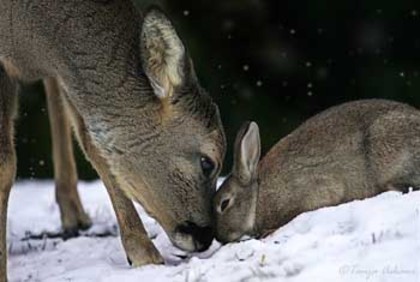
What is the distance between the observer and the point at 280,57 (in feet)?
57.3

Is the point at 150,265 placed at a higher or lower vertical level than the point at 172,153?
lower

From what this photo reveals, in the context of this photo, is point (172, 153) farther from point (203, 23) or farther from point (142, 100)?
point (203, 23)

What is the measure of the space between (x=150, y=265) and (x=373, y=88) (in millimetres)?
6950

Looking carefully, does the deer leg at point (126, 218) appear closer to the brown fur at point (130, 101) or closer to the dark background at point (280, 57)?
the brown fur at point (130, 101)

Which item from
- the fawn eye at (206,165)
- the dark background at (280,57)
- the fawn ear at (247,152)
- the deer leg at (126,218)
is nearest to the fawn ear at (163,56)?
the fawn eye at (206,165)

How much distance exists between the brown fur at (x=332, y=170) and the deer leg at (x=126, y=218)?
0.46m

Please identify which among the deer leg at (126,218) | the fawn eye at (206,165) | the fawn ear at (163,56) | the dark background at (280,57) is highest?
the fawn ear at (163,56)

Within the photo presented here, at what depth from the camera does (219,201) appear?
10.5m

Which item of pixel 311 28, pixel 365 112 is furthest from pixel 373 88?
pixel 365 112

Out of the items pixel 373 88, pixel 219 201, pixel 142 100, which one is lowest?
pixel 373 88

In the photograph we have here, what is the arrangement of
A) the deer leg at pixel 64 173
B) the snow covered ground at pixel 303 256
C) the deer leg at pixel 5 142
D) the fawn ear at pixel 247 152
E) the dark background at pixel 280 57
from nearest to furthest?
the snow covered ground at pixel 303 256, the deer leg at pixel 5 142, the fawn ear at pixel 247 152, the deer leg at pixel 64 173, the dark background at pixel 280 57

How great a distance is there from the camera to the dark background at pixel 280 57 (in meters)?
17.0

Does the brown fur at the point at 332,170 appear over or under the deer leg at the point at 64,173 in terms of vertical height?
over

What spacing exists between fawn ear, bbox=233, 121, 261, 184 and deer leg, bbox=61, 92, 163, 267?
689mm
